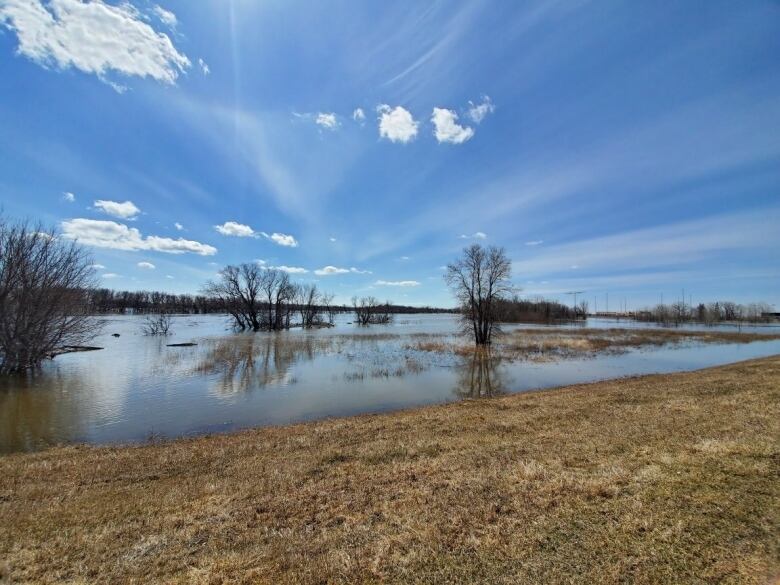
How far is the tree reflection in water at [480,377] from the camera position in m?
15.6

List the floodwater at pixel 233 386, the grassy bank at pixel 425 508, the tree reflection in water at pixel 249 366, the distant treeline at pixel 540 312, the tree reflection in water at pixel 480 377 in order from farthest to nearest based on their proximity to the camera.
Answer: the distant treeline at pixel 540 312, the tree reflection in water at pixel 249 366, the tree reflection in water at pixel 480 377, the floodwater at pixel 233 386, the grassy bank at pixel 425 508

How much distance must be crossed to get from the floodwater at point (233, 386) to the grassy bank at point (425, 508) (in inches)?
139

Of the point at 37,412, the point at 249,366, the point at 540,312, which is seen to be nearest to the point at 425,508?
the point at 37,412

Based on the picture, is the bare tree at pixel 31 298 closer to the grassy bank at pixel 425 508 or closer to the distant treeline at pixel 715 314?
the grassy bank at pixel 425 508

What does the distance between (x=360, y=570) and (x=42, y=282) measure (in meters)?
25.2

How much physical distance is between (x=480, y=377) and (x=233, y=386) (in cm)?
1245

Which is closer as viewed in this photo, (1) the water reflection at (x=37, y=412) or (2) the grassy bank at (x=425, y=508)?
(2) the grassy bank at (x=425, y=508)

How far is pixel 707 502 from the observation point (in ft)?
12.3

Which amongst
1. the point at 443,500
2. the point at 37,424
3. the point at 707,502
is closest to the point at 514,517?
the point at 443,500

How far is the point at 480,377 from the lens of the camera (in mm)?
19188

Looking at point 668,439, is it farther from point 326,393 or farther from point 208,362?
point 208,362

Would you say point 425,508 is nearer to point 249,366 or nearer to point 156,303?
point 249,366

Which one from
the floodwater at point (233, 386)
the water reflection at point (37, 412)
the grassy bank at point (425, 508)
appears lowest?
the water reflection at point (37, 412)

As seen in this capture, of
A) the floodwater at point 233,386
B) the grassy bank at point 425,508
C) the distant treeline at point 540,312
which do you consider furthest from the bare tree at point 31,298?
the distant treeline at point 540,312
